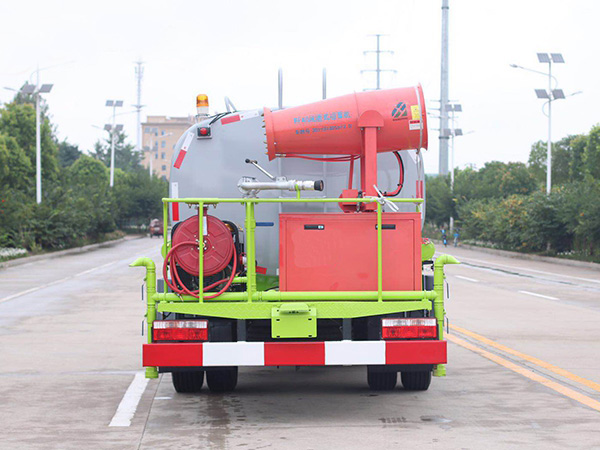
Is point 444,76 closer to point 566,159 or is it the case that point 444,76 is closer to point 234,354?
point 566,159

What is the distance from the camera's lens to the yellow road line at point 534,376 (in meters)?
9.41

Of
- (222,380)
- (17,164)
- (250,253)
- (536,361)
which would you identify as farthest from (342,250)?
(17,164)

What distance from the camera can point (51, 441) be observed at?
785 centimetres

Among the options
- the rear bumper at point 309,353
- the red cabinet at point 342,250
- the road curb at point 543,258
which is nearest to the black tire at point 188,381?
the rear bumper at point 309,353

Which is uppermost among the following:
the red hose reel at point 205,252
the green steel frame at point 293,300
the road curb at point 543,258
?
the red hose reel at point 205,252

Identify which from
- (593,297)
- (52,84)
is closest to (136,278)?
(593,297)

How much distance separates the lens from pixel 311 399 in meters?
9.65

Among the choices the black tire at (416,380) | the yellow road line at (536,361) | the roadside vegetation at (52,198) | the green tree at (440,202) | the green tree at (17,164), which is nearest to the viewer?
the black tire at (416,380)

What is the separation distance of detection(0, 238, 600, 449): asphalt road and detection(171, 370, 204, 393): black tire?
110mm

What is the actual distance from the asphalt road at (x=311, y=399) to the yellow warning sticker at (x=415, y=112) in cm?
261

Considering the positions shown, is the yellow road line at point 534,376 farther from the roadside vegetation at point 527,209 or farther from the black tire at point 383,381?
the roadside vegetation at point 527,209

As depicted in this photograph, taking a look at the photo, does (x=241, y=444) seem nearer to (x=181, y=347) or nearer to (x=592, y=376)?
(x=181, y=347)

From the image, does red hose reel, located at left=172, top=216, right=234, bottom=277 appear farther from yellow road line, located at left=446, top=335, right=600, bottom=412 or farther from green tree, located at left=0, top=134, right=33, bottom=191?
green tree, located at left=0, top=134, right=33, bottom=191

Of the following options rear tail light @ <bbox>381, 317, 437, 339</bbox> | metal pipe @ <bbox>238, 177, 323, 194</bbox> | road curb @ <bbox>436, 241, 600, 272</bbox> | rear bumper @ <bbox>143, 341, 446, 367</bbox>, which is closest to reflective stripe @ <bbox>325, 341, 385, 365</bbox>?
rear bumper @ <bbox>143, 341, 446, 367</bbox>
